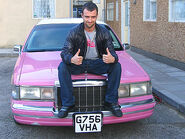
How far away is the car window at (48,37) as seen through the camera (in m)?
5.18

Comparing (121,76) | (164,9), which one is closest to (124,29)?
(164,9)

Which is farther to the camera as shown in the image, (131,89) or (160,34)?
(160,34)

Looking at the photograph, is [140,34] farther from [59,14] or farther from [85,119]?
[85,119]

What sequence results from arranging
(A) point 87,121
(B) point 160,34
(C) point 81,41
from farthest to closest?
(B) point 160,34
(C) point 81,41
(A) point 87,121

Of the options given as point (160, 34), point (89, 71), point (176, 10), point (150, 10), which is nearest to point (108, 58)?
point (89, 71)

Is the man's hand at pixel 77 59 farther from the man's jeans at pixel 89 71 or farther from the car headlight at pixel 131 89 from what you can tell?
the car headlight at pixel 131 89

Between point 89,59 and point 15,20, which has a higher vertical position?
point 15,20

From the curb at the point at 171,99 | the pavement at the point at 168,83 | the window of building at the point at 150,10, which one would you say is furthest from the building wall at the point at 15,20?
the curb at the point at 171,99

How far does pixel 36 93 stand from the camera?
3.76 metres

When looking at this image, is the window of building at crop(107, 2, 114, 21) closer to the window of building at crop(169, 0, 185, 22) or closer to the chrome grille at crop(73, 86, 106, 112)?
the window of building at crop(169, 0, 185, 22)

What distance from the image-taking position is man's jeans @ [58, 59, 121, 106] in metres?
3.61

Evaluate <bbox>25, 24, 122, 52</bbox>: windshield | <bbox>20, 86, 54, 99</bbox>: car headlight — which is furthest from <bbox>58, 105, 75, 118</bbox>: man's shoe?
<bbox>25, 24, 122, 52</bbox>: windshield

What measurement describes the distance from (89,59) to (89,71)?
25 cm

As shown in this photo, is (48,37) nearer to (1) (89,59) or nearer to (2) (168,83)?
(1) (89,59)
